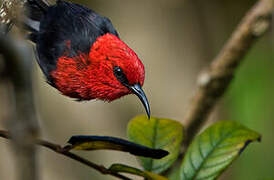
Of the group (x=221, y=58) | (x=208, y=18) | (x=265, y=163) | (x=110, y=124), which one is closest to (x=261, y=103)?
(x=265, y=163)

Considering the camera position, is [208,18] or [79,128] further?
[208,18]

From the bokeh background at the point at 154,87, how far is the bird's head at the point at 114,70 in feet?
6.81

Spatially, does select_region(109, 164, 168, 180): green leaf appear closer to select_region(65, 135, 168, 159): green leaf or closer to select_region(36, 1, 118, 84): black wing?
select_region(65, 135, 168, 159): green leaf

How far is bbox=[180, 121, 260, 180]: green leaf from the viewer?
121 centimetres

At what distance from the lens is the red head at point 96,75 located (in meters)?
1.42

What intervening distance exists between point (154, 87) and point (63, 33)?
2.43 meters

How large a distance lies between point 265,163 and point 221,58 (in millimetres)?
2518

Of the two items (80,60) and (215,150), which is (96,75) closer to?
(80,60)

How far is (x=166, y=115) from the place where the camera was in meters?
3.79

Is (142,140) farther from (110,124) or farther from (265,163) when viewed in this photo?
(265,163)

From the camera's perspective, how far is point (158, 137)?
4.23 feet

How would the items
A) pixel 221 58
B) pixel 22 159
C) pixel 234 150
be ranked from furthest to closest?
pixel 221 58 < pixel 234 150 < pixel 22 159

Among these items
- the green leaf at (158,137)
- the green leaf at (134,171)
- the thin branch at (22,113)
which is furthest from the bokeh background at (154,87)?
the thin branch at (22,113)

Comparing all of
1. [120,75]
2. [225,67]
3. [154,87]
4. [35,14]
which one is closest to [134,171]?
[120,75]
